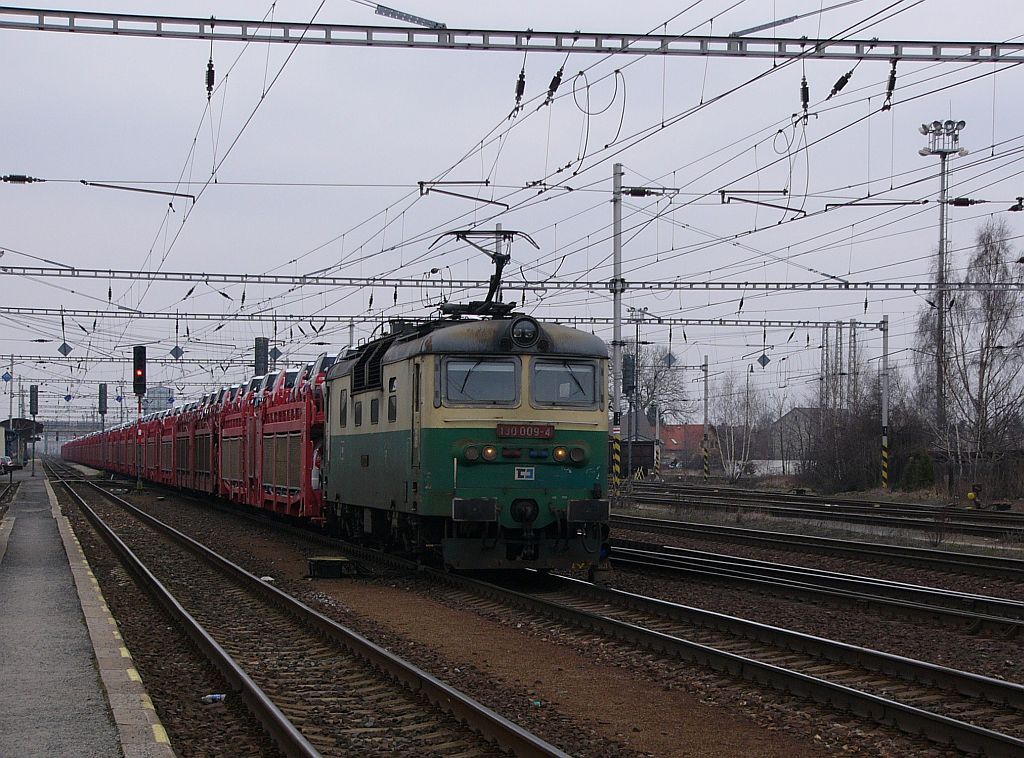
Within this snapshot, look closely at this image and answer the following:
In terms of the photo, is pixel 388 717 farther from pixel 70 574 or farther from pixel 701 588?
pixel 70 574

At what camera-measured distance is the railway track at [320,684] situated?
7.77 metres

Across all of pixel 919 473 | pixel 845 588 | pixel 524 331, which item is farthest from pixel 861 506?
pixel 524 331

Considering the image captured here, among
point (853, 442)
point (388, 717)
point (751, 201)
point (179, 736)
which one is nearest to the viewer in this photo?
point (179, 736)

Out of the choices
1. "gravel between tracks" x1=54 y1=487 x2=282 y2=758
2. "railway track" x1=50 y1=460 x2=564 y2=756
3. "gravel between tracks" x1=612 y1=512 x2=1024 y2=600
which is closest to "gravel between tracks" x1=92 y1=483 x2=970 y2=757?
"railway track" x1=50 y1=460 x2=564 y2=756

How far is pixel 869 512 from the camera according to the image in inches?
1268

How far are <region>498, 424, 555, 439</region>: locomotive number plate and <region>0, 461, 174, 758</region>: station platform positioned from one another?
202 inches

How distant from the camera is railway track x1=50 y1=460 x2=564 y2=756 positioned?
777cm

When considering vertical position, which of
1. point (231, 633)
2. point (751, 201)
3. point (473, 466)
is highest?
point (751, 201)

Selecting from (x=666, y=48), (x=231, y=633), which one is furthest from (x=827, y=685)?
(x=666, y=48)

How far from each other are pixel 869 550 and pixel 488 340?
27.1 feet

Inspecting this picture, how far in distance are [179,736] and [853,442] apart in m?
42.5

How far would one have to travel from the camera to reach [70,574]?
17062 mm

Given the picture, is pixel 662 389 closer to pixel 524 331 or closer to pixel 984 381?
pixel 984 381

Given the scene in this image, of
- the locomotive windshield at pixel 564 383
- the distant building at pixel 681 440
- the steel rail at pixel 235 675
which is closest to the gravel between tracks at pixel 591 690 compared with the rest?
the steel rail at pixel 235 675
